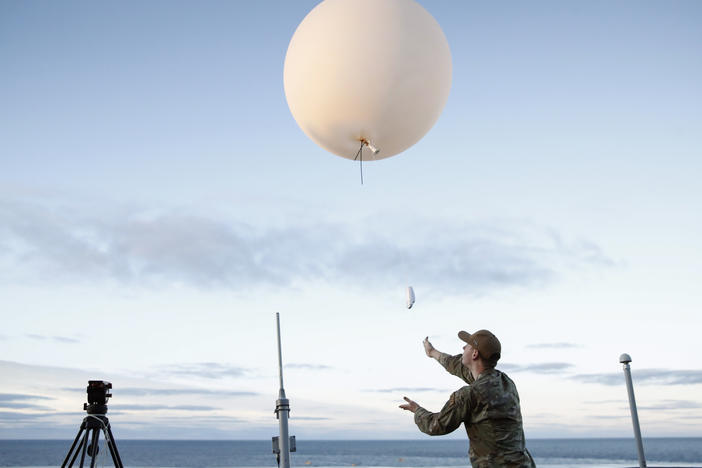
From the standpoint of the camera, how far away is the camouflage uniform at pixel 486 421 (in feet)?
7.90

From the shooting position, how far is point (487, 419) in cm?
244

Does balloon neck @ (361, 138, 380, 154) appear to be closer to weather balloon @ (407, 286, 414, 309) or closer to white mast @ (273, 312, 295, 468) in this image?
weather balloon @ (407, 286, 414, 309)

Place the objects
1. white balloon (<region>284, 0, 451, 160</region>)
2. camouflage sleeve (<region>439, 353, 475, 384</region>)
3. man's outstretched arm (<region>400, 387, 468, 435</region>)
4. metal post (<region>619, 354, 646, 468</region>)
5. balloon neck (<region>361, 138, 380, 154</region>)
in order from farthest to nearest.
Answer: metal post (<region>619, 354, 646, 468</region>) < balloon neck (<region>361, 138, 380, 154</region>) < white balloon (<region>284, 0, 451, 160</region>) < camouflage sleeve (<region>439, 353, 475, 384</region>) < man's outstretched arm (<region>400, 387, 468, 435</region>)

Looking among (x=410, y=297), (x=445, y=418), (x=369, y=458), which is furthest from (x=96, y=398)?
(x=369, y=458)

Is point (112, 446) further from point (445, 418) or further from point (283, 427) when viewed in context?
point (445, 418)

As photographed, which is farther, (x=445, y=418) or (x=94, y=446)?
(x=94, y=446)

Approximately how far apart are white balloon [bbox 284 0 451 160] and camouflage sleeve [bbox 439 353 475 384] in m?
1.66

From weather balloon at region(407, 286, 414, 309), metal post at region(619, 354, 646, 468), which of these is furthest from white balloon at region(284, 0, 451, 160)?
metal post at region(619, 354, 646, 468)

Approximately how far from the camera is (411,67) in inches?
149

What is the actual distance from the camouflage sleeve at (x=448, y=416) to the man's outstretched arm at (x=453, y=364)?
1.39 feet

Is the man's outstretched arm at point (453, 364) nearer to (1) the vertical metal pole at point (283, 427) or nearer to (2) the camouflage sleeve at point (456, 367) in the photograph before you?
(2) the camouflage sleeve at point (456, 367)

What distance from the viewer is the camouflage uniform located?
2.41 metres

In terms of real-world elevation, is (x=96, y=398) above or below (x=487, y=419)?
above

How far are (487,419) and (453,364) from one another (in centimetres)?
55
